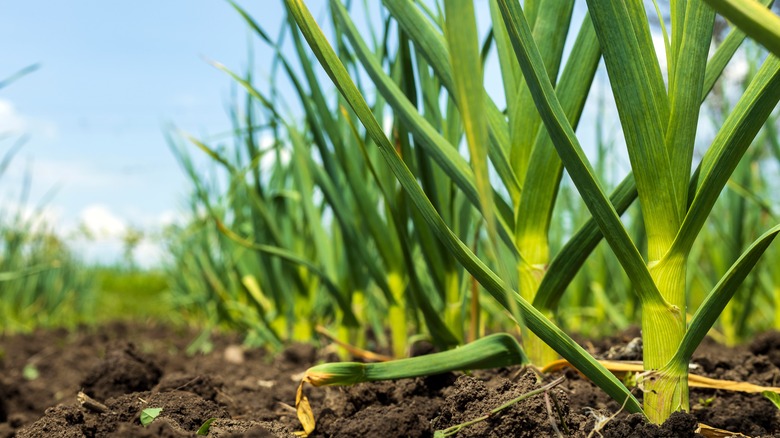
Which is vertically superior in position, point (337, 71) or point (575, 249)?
point (337, 71)

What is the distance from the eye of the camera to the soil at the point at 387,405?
2.39ft

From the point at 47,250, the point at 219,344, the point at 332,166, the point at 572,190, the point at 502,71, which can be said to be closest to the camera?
the point at 502,71

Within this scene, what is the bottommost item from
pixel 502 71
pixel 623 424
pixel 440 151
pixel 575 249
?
pixel 623 424

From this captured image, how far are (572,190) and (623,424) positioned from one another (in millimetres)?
2560

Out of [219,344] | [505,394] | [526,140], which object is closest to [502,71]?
[526,140]

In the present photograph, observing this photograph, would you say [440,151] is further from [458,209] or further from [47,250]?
[47,250]

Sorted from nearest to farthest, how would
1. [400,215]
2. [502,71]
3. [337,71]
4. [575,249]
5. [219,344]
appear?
1. [337,71]
2. [575,249]
3. [502,71]
4. [400,215]
5. [219,344]

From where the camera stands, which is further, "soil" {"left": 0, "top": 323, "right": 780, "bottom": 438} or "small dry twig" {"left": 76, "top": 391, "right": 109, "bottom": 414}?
"small dry twig" {"left": 76, "top": 391, "right": 109, "bottom": 414}

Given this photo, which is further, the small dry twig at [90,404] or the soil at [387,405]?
the small dry twig at [90,404]

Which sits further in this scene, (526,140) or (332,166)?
(332,166)

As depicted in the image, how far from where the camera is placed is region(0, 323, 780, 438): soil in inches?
28.7

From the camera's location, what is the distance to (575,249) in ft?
2.74

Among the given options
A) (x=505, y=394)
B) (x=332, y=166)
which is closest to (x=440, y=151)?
(x=505, y=394)

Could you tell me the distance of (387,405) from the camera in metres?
0.96
